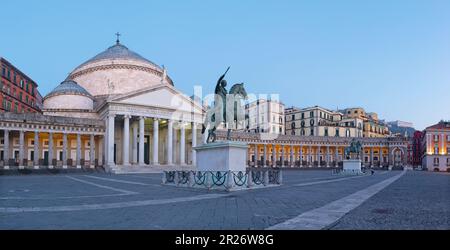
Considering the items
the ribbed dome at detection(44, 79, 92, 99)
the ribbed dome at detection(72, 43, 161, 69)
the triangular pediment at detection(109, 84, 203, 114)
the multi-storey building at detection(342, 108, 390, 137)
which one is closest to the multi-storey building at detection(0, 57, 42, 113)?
the ribbed dome at detection(44, 79, 92, 99)

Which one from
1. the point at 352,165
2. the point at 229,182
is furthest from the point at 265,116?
the point at 229,182

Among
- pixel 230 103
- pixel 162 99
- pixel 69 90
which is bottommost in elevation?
pixel 230 103

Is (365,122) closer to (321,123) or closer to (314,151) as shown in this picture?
(321,123)

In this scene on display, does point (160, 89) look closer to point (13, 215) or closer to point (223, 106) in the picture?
point (223, 106)

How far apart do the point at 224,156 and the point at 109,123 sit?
39.7 metres

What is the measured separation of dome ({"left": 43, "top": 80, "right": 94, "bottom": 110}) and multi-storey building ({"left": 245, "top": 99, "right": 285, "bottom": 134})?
196 feet

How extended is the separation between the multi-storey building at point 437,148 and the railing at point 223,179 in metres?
92.7

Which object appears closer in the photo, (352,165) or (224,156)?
(224,156)

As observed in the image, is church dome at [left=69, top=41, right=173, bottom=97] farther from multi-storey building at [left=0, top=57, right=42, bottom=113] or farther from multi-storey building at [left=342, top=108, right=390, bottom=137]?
multi-storey building at [left=342, top=108, right=390, bottom=137]

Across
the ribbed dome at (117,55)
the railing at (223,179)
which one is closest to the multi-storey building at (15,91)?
the ribbed dome at (117,55)

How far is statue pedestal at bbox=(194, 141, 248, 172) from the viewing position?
773 inches

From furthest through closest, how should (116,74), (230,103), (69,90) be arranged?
(116,74) → (69,90) → (230,103)

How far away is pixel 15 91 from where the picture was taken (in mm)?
73625

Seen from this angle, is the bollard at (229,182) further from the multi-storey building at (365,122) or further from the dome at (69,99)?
the multi-storey building at (365,122)
